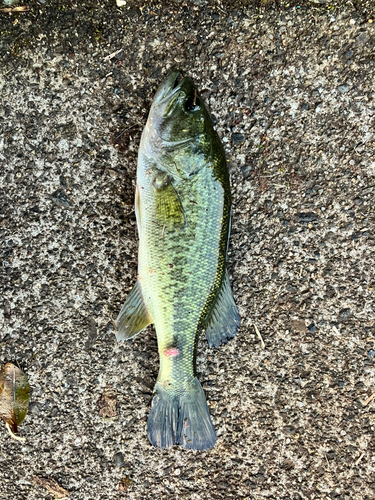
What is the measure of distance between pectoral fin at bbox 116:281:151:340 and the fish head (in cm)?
86

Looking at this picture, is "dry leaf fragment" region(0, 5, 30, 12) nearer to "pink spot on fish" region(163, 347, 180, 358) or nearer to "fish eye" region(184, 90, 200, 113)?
"fish eye" region(184, 90, 200, 113)

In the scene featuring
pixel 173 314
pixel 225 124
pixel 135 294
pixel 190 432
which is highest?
pixel 225 124

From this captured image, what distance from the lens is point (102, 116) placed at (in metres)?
2.37

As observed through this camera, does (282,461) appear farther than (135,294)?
Yes

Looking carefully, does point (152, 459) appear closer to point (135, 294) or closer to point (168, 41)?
point (135, 294)

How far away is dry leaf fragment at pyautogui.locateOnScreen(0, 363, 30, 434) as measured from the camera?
2.40m

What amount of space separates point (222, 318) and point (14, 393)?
1446mm

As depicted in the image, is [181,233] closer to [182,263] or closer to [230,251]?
[182,263]

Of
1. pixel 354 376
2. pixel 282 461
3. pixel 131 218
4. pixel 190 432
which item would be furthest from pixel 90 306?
pixel 354 376

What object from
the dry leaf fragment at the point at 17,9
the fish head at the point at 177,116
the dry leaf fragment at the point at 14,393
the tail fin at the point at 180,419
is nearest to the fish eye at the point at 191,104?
the fish head at the point at 177,116

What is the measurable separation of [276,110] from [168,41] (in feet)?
2.66

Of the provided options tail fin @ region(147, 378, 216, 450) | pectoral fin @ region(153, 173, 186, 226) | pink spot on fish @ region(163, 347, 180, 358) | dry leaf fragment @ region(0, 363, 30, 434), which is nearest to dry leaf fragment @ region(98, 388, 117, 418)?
tail fin @ region(147, 378, 216, 450)

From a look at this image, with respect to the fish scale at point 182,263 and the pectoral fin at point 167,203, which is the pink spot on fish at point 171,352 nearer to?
the fish scale at point 182,263

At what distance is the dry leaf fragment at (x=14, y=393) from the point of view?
2396 mm
